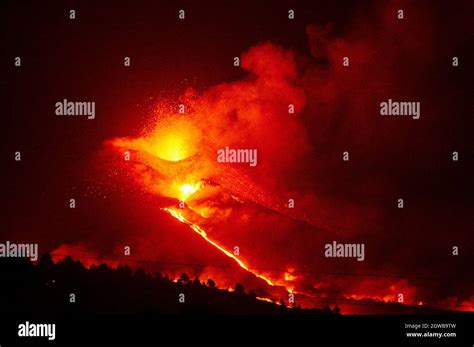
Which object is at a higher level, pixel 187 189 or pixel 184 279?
pixel 187 189

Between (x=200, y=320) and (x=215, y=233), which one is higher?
(x=215, y=233)

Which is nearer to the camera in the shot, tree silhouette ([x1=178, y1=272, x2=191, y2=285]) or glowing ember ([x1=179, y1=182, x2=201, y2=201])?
tree silhouette ([x1=178, y1=272, x2=191, y2=285])

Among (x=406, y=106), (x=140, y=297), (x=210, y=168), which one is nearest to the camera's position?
(x=140, y=297)

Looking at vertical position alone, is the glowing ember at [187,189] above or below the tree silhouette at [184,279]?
above

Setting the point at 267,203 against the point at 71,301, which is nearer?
the point at 71,301

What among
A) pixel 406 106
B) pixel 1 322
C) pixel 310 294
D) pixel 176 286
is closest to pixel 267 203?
pixel 310 294

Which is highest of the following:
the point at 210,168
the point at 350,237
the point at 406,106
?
the point at 406,106

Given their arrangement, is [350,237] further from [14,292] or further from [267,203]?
[14,292]

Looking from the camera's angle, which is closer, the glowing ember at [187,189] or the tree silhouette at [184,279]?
the tree silhouette at [184,279]

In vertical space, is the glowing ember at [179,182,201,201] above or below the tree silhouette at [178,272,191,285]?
above

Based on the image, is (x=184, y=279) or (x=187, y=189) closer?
(x=184, y=279)

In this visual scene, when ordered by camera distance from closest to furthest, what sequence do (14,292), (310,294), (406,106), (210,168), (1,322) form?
→ (1,322)
(14,292)
(310,294)
(210,168)
(406,106)
